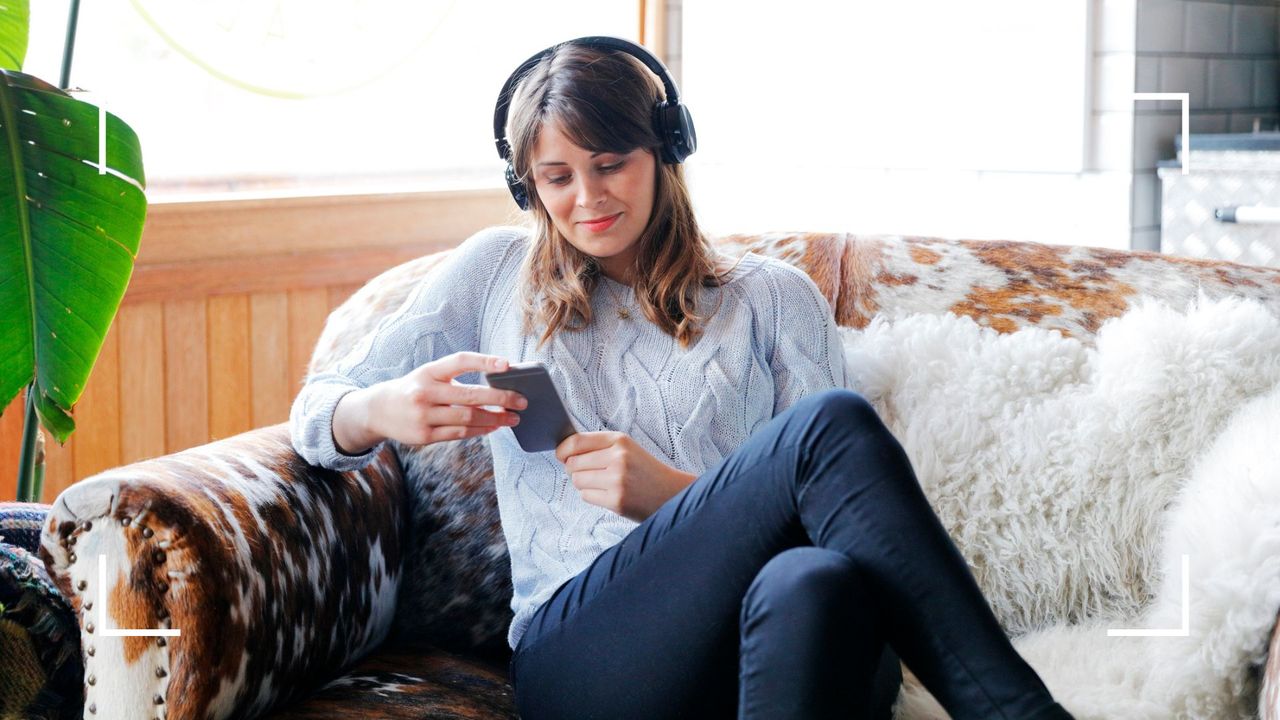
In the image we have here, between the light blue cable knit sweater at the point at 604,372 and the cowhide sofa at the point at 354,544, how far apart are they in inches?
4.1

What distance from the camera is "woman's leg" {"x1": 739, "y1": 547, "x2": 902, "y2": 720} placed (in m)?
1.21

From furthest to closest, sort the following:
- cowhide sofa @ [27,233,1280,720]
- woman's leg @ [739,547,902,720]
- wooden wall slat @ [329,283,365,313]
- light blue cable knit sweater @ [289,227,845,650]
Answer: wooden wall slat @ [329,283,365,313]
light blue cable knit sweater @ [289,227,845,650]
cowhide sofa @ [27,233,1280,720]
woman's leg @ [739,547,902,720]

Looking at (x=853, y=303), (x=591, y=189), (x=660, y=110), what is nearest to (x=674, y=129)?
(x=660, y=110)

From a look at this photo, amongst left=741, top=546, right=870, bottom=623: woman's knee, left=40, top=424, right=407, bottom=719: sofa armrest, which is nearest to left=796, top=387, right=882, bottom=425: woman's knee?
left=741, top=546, right=870, bottom=623: woman's knee

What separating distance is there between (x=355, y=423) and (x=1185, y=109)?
206cm

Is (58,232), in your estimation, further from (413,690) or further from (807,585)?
(807,585)

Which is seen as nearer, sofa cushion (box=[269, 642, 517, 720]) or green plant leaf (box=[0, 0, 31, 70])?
sofa cushion (box=[269, 642, 517, 720])

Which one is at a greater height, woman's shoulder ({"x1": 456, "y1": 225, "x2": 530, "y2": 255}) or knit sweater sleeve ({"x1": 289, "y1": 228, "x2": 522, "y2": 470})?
woman's shoulder ({"x1": 456, "y1": 225, "x2": 530, "y2": 255})

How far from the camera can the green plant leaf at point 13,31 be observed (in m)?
1.83

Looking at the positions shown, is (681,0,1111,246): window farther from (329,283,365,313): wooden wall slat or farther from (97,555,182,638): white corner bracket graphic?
(97,555,182,638): white corner bracket graphic

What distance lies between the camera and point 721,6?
3564 millimetres

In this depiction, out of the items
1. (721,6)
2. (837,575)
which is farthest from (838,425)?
(721,6)

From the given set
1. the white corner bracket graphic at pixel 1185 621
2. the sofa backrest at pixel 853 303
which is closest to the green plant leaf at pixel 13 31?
the sofa backrest at pixel 853 303

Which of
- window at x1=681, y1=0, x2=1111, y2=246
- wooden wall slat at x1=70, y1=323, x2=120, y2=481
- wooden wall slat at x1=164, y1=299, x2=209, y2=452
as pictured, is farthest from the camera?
window at x1=681, y1=0, x2=1111, y2=246
